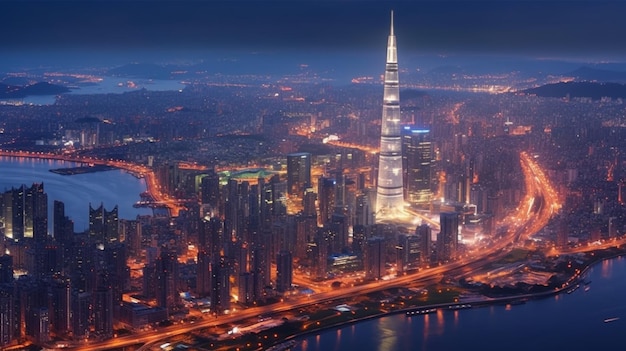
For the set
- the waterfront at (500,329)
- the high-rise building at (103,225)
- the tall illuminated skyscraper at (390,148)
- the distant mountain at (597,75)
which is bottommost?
the waterfront at (500,329)

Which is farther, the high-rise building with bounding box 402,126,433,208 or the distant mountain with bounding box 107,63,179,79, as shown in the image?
the distant mountain with bounding box 107,63,179,79

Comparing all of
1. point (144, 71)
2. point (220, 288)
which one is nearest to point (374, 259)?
point (220, 288)

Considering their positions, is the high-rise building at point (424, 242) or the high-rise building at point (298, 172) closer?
the high-rise building at point (424, 242)

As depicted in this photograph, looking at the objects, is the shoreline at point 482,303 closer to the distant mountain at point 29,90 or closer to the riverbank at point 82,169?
the riverbank at point 82,169

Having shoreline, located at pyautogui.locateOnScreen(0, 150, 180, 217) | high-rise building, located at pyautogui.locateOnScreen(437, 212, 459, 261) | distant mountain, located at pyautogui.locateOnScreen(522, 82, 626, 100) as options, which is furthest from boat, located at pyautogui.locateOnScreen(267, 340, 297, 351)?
distant mountain, located at pyautogui.locateOnScreen(522, 82, 626, 100)

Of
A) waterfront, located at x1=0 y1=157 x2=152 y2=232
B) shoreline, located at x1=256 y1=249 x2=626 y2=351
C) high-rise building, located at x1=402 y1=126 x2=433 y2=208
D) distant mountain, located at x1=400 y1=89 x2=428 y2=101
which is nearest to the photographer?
shoreline, located at x1=256 y1=249 x2=626 y2=351

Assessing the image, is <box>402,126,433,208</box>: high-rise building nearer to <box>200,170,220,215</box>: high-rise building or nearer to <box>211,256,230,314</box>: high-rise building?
<box>200,170,220,215</box>: high-rise building

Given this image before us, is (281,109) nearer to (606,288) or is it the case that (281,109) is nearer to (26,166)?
(26,166)

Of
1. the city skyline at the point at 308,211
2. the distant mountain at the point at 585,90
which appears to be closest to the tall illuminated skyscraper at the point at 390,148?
the city skyline at the point at 308,211

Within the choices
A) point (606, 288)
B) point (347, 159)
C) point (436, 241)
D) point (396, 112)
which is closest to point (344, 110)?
point (347, 159)
